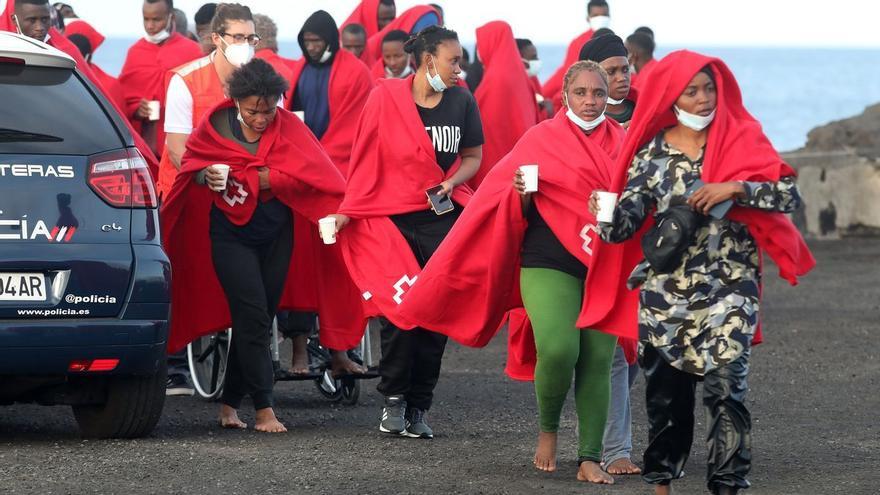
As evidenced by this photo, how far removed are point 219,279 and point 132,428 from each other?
38.1 inches

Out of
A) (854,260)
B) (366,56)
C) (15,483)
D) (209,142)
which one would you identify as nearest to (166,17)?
(366,56)

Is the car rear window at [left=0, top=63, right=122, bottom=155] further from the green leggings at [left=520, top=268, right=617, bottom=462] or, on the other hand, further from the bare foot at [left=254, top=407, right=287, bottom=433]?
the green leggings at [left=520, top=268, right=617, bottom=462]

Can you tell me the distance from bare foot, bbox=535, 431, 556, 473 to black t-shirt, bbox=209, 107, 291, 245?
6.40 ft

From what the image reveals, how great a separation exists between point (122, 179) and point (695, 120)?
2.67 meters

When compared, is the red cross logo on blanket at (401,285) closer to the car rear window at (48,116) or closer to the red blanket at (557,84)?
the car rear window at (48,116)

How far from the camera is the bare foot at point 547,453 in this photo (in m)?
8.20

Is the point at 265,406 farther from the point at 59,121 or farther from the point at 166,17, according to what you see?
the point at 166,17

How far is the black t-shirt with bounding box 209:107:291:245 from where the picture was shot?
9352mm

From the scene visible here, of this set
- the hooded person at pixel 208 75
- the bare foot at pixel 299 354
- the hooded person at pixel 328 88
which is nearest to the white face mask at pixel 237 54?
the hooded person at pixel 208 75

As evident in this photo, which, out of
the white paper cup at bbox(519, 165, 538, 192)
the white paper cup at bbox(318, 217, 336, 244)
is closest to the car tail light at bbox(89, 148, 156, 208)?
the white paper cup at bbox(318, 217, 336, 244)

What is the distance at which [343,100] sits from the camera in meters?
12.2

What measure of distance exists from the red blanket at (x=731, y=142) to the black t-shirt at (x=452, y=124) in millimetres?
2321

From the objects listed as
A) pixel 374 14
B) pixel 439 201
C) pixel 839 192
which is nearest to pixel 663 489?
pixel 439 201

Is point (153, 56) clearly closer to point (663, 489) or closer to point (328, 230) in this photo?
point (328, 230)
